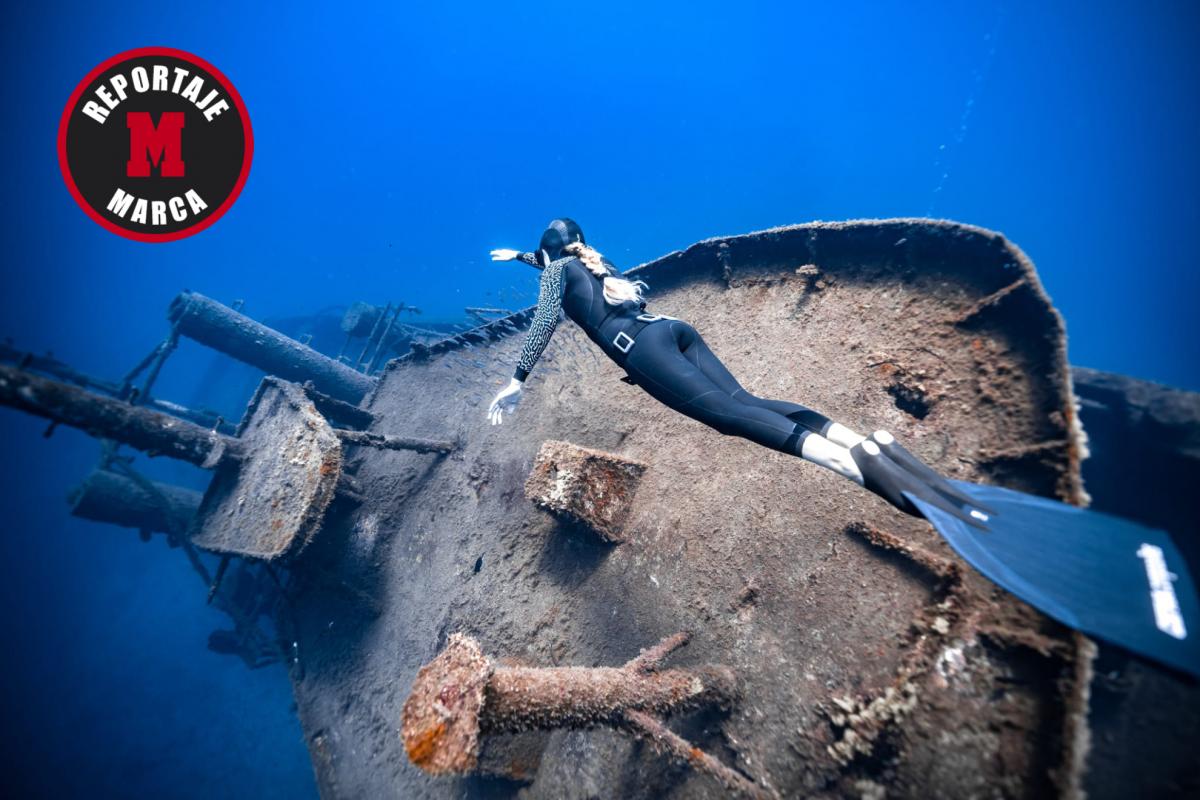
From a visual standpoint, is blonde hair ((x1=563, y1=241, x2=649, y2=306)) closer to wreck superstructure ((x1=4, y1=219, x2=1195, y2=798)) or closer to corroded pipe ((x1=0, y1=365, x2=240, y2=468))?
wreck superstructure ((x1=4, y1=219, x2=1195, y2=798))

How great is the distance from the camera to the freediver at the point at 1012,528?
1.74 metres

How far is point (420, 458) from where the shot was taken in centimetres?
589

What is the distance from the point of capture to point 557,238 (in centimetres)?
402

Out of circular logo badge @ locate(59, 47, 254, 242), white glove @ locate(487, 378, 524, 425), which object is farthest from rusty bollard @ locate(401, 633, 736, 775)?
circular logo badge @ locate(59, 47, 254, 242)

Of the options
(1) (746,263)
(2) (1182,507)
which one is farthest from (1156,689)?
(1) (746,263)

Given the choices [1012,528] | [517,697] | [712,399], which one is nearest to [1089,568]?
[1012,528]

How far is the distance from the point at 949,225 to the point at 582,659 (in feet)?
13.4

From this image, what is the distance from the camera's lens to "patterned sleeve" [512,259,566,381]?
12.3ft

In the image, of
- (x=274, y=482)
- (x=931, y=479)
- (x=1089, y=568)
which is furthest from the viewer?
(x=274, y=482)

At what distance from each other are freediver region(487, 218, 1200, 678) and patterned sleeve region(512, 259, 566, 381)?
0.91 meters

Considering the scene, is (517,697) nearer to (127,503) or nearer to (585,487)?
(585,487)

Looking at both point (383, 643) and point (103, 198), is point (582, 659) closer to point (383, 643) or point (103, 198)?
point (383, 643)

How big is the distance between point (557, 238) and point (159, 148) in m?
18.6

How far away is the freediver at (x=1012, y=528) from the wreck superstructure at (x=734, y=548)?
176 mm
